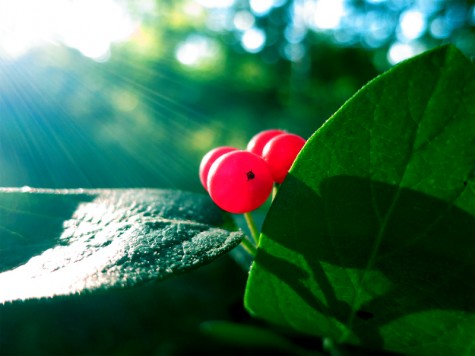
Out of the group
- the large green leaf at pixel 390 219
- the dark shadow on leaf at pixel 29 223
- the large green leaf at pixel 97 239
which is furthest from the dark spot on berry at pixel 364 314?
the dark shadow on leaf at pixel 29 223

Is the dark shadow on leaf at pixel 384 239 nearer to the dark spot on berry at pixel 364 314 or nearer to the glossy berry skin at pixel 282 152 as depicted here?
the dark spot on berry at pixel 364 314

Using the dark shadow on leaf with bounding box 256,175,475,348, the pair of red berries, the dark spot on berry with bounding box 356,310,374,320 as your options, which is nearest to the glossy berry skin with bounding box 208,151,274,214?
the pair of red berries

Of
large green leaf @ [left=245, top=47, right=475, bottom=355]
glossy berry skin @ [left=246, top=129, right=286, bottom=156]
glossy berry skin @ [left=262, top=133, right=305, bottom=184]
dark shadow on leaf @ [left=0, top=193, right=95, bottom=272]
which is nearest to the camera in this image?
large green leaf @ [left=245, top=47, right=475, bottom=355]

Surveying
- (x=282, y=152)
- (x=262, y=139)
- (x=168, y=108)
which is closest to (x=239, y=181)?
(x=282, y=152)

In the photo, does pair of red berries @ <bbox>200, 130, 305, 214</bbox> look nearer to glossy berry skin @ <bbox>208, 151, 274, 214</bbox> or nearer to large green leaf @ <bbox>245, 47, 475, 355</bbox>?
glossy berry skin @ <bbox>208, 151, 274, 214</bbox>

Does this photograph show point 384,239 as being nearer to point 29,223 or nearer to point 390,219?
point 390,219
